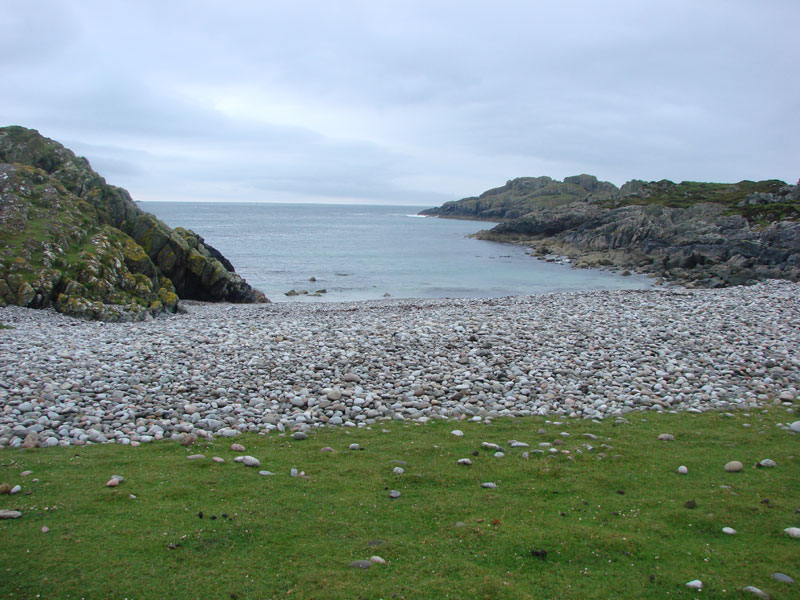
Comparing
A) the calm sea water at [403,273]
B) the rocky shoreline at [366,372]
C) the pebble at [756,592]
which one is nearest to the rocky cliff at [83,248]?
the rocky shoreline at [366,372]

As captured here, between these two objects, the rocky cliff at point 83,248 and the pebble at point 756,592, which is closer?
the pebble at point 756,592

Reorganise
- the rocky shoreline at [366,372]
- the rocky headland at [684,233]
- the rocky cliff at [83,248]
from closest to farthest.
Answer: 1. the rocky shoreline at [366,372]
2. the rocky cliff at [83,248]
3. the rocky headland at [684,233]

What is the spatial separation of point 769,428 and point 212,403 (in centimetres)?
1332

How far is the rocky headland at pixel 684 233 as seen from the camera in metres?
53.5

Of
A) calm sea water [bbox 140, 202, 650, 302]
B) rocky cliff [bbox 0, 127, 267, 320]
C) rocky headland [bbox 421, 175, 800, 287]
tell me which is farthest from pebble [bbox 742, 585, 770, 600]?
rocky headland [bbox 421, 175, 800, 287]

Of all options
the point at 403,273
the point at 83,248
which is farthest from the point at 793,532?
the point at 403,273

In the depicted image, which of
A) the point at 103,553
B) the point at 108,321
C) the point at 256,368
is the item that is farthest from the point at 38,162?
the point at 103,553

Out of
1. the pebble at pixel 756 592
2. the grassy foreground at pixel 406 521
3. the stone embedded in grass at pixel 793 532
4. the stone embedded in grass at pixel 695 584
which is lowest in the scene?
the grassy foreground at pixel 406 521

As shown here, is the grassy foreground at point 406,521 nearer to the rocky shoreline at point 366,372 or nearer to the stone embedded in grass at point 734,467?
the stone embedded in grass at point 734,467

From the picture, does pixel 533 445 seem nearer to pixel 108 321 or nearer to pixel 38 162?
pixel 108 321

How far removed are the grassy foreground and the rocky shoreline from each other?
167 centimetres

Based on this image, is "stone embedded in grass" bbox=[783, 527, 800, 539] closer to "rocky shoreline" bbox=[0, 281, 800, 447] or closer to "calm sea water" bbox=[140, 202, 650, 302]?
"rocky shoreline" bbox=[0, 281, 800, 447]

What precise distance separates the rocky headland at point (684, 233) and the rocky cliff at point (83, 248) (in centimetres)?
4658

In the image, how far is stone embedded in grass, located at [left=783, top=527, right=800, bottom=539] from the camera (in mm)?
7281
